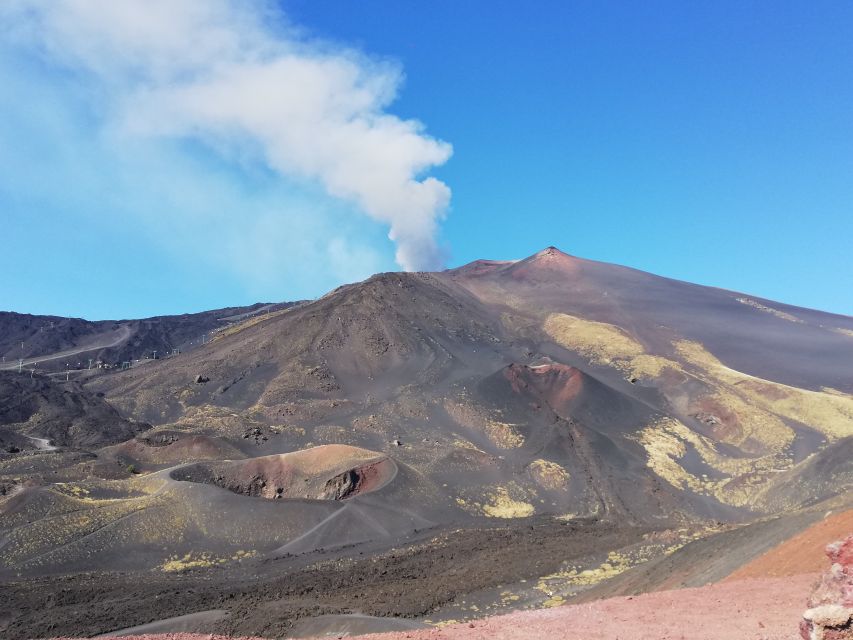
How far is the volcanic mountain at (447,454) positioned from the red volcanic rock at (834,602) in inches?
516

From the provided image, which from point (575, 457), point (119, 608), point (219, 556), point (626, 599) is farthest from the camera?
point (575, 457)

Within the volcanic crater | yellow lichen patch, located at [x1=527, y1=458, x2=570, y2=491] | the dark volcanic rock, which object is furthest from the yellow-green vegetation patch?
the dark volcanic rock

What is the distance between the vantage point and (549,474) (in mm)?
59812

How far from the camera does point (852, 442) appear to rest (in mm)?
56875

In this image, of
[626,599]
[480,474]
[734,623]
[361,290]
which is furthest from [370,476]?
[361,290]

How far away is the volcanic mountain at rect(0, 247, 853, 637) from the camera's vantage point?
1348 inches

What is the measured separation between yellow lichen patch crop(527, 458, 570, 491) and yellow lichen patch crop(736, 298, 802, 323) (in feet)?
228

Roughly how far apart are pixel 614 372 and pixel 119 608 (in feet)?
232

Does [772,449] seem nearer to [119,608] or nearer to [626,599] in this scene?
[626,599]

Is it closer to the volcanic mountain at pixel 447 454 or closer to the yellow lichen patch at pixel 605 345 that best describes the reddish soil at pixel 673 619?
the volcanic mountain at pixel 447 454

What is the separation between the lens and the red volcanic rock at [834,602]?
388 inches

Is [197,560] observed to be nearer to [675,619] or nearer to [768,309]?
[675,619]

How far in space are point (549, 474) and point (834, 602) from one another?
166 feet

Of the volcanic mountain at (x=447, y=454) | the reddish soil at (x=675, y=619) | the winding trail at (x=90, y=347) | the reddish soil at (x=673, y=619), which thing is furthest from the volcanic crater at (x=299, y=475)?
the winding trail at (x=90, y=347)
